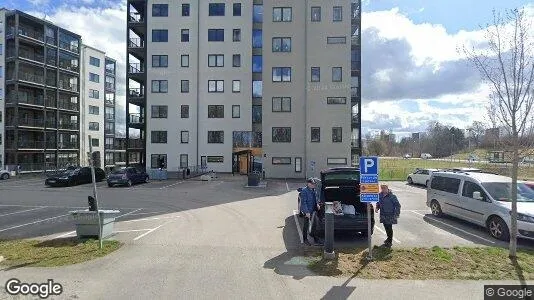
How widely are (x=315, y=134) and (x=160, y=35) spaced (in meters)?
21.3

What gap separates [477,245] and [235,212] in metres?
8.99

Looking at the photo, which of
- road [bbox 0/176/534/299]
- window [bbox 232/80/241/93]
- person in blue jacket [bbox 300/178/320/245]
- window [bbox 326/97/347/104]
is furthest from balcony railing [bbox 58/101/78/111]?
person in blue jacket [bbox 300/178/320/245]

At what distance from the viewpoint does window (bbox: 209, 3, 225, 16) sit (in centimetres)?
4106

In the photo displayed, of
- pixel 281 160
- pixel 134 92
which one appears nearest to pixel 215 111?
pixel 281 160

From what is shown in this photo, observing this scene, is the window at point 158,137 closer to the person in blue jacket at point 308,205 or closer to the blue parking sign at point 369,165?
the person in blue jacket at point 308,205

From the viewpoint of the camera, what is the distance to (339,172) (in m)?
11.3

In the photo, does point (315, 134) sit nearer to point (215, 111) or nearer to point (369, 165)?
point (215, 111)

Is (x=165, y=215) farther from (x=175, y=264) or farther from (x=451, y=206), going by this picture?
(x=451, y=206)

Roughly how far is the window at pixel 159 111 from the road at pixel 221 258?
2488cm

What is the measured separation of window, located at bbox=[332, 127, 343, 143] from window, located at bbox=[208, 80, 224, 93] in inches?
533

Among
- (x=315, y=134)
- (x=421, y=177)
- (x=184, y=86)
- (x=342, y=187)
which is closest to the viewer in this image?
(x=342, y=187)

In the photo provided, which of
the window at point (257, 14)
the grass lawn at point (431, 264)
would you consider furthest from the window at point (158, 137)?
the grass lawn at point (431, 264)

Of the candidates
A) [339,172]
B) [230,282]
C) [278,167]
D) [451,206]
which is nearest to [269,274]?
[230,282]

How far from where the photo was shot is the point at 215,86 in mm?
40469
